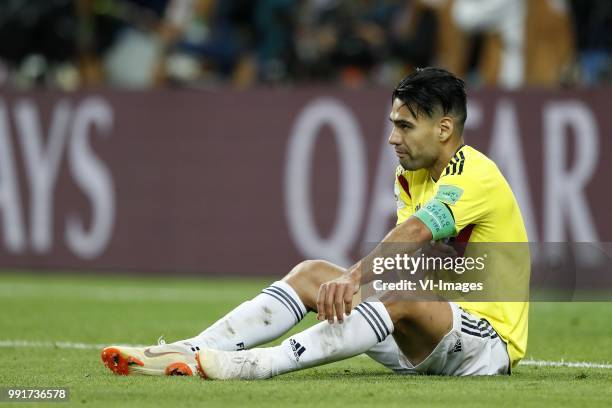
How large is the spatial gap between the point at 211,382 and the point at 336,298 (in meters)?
0.74

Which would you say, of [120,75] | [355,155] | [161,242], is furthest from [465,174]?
[120,75]

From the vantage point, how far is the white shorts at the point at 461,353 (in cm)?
633

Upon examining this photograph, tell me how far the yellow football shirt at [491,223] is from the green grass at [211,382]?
10.7 inches

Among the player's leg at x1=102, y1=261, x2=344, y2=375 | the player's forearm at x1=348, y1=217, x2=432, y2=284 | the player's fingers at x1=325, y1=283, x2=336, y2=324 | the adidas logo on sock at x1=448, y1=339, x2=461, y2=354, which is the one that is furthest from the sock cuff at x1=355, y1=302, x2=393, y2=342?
the player's leg at x1=102, y1=261, x2=344, y2=375

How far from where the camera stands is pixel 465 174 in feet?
21.0

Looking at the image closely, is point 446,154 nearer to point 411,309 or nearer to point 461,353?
point 411,309

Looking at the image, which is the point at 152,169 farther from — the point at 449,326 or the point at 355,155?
the point at 449,326

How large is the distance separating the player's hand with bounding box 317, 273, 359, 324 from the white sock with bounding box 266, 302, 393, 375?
17 centimetres

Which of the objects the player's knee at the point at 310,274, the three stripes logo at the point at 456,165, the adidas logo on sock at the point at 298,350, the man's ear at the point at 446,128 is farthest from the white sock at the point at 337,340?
the man's ear at the point at 446,128

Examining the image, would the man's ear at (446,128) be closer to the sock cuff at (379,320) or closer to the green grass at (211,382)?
the sock cuff at (379,320)

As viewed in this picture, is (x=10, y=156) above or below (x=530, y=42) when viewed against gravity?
below

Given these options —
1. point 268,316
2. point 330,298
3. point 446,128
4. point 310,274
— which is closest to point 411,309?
point 330,298

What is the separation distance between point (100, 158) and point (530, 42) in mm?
4624

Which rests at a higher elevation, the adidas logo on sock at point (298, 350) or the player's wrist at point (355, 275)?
the player's wrist at point (355, 275)
